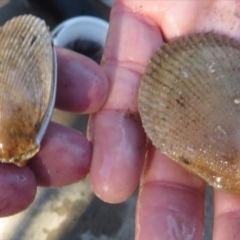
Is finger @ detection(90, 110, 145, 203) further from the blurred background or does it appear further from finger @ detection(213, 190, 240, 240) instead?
the blurred background

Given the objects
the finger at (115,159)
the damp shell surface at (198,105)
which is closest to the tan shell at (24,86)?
the finger at (115,159)

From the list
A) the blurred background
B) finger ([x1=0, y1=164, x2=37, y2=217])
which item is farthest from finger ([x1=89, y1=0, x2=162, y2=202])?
the blurred background

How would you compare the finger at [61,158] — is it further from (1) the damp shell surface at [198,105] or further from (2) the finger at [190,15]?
(2) the finger at [190,15]

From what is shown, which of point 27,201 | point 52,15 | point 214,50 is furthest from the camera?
point 52,15

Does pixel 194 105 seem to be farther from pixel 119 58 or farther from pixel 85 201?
pixel 85 201

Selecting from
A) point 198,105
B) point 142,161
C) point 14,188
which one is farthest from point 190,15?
point 14,188

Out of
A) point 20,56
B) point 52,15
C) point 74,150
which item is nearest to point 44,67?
point 20,56
